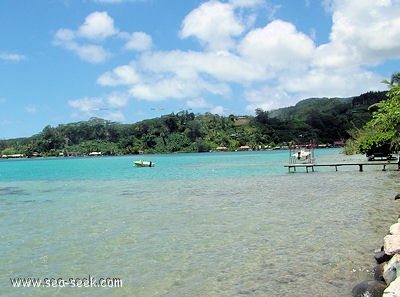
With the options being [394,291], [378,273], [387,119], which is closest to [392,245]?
[378,273]

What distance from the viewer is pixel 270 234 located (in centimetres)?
1310

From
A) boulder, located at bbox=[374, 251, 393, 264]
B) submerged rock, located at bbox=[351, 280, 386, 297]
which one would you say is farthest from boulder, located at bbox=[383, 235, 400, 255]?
submerged rock, located at bbox=[351, 280, 386, 297]

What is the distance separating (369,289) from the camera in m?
7.35

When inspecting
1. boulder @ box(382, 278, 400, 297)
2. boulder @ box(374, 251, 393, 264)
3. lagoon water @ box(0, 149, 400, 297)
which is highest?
boulder @ box(382, 278, 400, 297)

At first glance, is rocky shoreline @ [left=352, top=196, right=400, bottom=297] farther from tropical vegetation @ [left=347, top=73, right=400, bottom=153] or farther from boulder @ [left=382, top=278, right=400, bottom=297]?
tropical vegetation @ [left=347, top=73, right=400, bottom=153]

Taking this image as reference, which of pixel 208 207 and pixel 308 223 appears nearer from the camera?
pixel 308 223

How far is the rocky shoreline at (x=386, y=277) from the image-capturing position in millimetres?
6387

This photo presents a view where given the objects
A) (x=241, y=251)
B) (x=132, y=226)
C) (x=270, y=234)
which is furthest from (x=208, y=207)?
(x=241, y=251)

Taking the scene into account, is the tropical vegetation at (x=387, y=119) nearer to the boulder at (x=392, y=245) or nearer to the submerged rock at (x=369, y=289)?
the boulder at (x=392, y=245)

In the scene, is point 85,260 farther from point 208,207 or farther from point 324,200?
point 324,200

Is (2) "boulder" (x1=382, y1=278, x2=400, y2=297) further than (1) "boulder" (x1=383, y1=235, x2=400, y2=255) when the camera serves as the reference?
No

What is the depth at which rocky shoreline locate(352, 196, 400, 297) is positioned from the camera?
6.39m

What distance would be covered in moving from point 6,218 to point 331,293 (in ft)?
52.6

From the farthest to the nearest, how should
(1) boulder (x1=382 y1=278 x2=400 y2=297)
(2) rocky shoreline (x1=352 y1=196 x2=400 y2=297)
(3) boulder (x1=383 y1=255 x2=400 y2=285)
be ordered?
(3) boulder (x1=383 y1=255 x2=400 y2=285)
(2) rocky shoreline (x1=352 y1=196 x2=400 y2=297)
(1) boulder (x1=382 y1=278 x2=400 y2=297)
